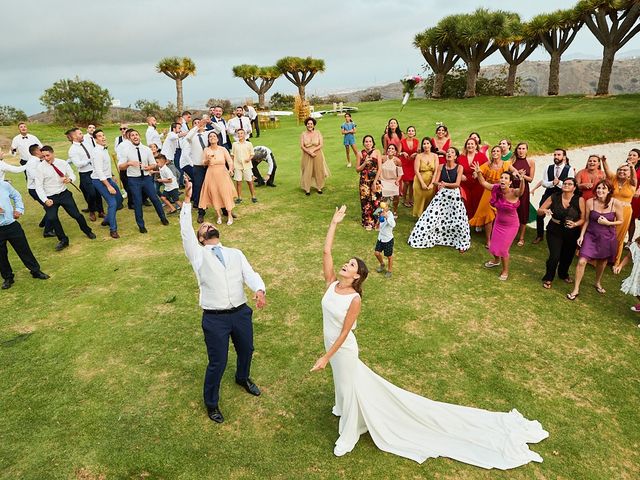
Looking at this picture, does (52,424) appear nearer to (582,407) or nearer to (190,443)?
(190,443)

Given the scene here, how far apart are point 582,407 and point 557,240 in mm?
3083

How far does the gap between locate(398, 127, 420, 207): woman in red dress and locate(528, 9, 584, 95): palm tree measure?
23.9 metres

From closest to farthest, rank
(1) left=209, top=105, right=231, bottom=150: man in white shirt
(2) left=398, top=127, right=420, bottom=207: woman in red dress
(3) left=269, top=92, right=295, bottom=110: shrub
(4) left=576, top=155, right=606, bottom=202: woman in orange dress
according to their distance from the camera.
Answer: (4) left=576, top=155, right=606, bottom=202: woman in orange dress
(2) left=398, top=127, right=420, bottom=207: woman in red dress
(1) left=209, top=105, right=231, bottom=150: man in white shirt
(3) left=269, top=92, right=295, bottom=110: shrub

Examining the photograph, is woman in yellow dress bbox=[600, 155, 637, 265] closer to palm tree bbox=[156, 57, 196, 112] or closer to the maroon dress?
the maroon dress

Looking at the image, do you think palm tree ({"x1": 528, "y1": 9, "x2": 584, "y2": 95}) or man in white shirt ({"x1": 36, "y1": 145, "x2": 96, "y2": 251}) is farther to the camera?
palm tree ({"x1": 528, "y1": 9, "x2": 584, "y2": 95})

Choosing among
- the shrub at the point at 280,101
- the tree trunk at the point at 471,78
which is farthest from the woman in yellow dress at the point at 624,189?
the shrub at the point at 280,101

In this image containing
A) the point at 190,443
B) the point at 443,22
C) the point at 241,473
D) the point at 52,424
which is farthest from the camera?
the point at 443,22

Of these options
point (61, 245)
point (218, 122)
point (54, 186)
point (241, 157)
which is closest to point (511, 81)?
point (218, 122)

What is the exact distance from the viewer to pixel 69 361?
17.4 ft

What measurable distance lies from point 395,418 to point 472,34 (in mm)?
30696

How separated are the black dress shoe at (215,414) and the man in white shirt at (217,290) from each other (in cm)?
1

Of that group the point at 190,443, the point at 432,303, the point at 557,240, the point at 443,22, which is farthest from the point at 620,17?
the point at 190,443

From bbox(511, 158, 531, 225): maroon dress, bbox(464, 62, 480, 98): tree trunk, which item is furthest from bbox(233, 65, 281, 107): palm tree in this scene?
A: bbox(511, 158, 531, 225): maroon dress

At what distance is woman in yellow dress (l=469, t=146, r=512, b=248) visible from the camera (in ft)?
26.0
